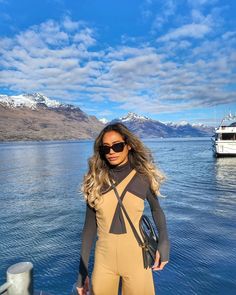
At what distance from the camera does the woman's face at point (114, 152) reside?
10.9 ft

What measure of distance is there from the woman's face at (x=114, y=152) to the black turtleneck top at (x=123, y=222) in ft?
0.23

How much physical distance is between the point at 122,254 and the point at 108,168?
95 cm

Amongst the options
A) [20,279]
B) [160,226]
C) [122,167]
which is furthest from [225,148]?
[20,279]

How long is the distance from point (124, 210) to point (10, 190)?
23.2m

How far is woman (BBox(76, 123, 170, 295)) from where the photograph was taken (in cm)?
312

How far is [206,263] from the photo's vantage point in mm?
8742

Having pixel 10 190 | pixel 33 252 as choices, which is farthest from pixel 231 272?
pixel 10 190

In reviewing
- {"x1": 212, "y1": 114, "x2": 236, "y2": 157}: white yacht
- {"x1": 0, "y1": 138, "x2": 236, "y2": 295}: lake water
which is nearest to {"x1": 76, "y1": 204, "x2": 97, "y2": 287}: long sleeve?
{"x1": 0, "y1": 138, "x2": 236, "y2": 295}: lake water

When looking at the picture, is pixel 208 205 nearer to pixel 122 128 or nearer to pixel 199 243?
pixel 199 243

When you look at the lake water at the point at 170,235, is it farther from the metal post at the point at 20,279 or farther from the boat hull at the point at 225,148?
the boat hull at the point at 225,148

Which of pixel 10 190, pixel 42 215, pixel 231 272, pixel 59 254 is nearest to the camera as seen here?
pixel 231 272

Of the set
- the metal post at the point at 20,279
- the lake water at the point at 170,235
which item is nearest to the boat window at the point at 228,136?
the lake water at the point at 170,235

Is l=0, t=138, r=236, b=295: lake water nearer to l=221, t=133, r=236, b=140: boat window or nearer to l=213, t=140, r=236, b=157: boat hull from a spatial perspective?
l=213, t=140, r=236, b=157: boat hull

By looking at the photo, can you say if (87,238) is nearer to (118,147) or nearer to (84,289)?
(84,289)
